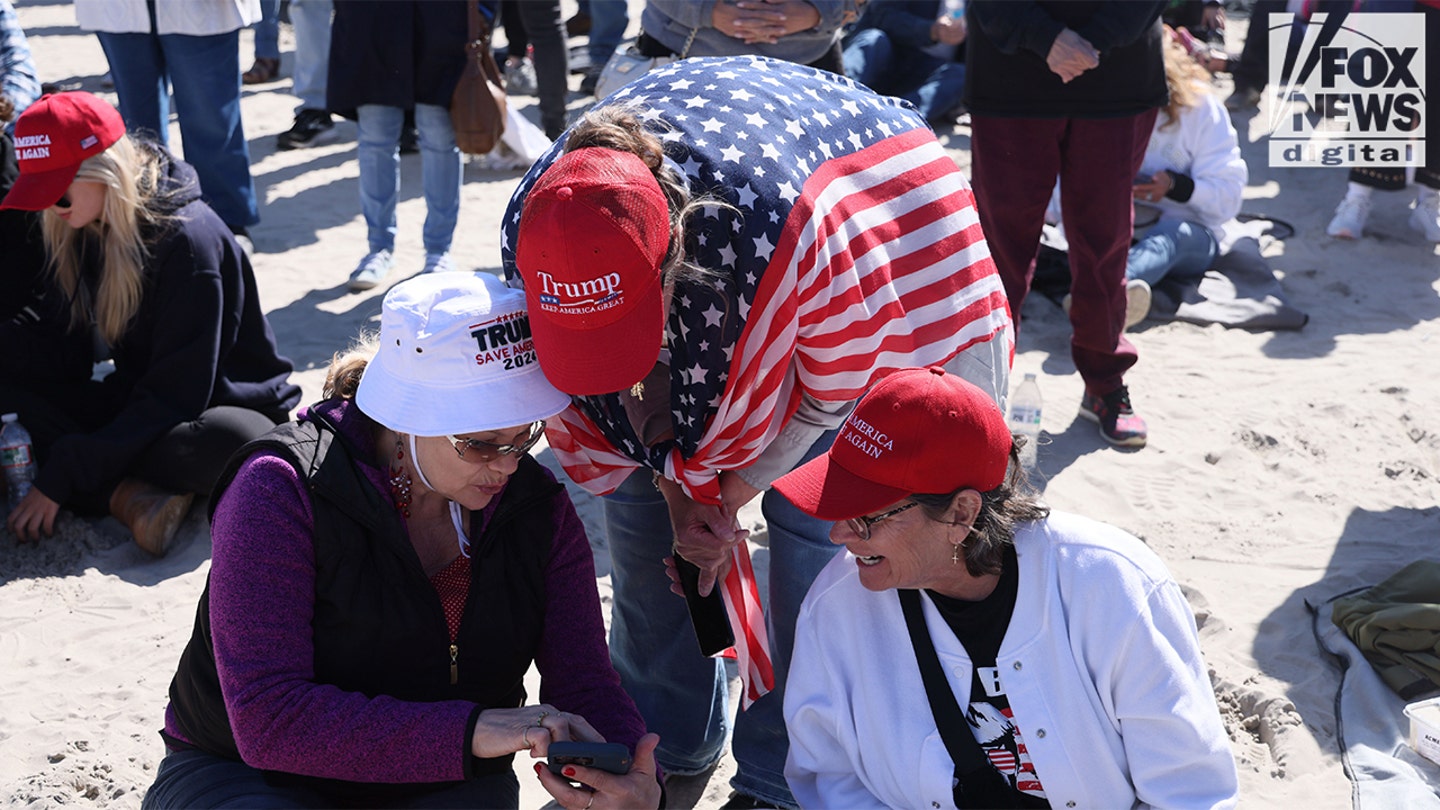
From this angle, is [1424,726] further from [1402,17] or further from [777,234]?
[1402,17]

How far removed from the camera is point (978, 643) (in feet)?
7.06

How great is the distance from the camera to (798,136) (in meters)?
2.25

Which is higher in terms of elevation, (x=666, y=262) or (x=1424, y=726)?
Answer: (x=666, y=262)

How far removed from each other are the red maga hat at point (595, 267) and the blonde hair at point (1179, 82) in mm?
4252

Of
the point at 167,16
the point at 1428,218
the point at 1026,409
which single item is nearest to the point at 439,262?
the point at 167,16

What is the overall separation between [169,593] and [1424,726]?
3.32m

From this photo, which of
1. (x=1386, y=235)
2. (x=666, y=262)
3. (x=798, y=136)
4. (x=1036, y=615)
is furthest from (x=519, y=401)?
(x=1386, y=235)

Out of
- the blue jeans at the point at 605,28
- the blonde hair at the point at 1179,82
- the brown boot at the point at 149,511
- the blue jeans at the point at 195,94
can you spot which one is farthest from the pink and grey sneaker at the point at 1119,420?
the blue jeans at the point at 605,28

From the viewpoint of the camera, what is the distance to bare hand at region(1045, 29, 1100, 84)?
408 centimetres

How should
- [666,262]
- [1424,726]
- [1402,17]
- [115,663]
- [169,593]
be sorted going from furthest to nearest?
[1402,17] < [169,593] < [115,663] < [1424,726] < [666,262]

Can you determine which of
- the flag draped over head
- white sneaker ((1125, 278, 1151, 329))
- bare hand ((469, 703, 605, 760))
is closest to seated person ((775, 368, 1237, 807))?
the flag draped over head

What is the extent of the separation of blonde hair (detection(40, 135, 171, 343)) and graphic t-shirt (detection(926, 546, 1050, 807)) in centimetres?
265

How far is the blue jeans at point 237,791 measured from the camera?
2154 millimetres

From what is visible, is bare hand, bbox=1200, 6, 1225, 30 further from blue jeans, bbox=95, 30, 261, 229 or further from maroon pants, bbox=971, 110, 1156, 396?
blue jeans, bbox=95, 30, 261, 229
